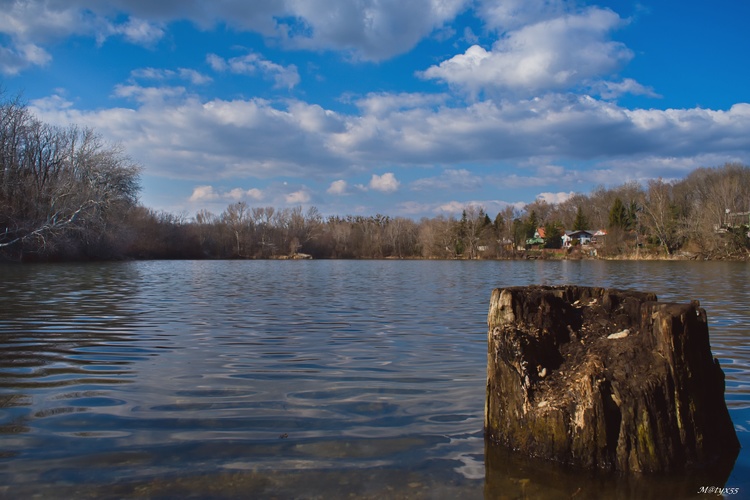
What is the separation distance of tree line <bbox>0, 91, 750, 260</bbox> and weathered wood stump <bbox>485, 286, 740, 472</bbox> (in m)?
53.8

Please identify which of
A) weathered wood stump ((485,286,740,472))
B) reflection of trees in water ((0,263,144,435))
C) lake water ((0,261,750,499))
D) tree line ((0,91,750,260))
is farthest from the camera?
tree line ((0,91,750,260))

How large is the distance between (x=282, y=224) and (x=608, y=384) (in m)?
134

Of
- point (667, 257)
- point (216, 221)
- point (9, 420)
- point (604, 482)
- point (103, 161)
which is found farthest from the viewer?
Answer: point (216, 221)

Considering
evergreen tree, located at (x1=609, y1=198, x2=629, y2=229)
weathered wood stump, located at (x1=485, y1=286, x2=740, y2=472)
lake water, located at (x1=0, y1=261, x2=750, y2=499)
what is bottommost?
lake water, located at (x1=0, y1=261, x2=750, y2=499)

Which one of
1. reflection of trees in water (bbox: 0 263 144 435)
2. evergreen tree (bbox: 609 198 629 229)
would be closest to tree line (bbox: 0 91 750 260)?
evergreen tree (bbox: 609 198 629 229)

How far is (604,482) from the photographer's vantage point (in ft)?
12.3

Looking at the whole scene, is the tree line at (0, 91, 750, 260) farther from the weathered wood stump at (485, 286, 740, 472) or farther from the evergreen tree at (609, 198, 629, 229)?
the weathered wood stump at (485, 286, 740, 472)

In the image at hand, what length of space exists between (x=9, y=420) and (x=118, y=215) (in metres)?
65.1

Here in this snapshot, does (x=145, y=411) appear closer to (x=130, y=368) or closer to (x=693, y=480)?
(x=130, y=368)

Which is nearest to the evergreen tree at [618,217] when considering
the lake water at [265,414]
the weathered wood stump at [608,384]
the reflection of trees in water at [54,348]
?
the lake water at [265,414]

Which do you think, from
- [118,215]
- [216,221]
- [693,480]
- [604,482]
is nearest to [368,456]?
[604,482]

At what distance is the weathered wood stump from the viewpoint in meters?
3.88

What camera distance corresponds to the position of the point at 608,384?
3.91 meters

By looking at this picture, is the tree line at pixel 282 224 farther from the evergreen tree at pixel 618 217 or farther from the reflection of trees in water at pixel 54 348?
the reflection of trees in water at pixel 54 348
